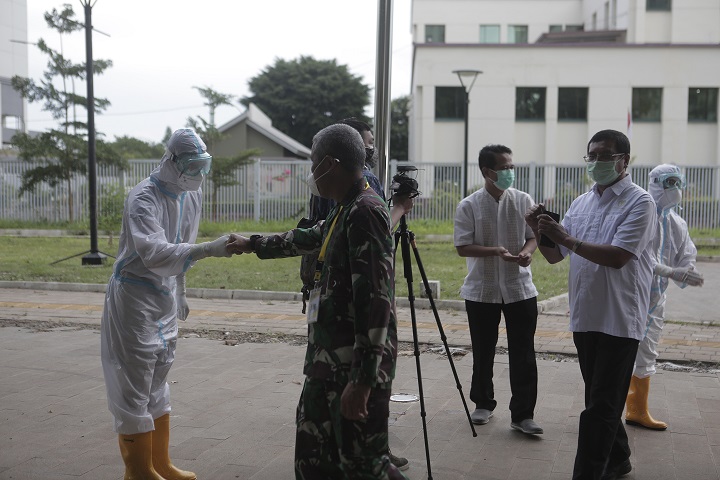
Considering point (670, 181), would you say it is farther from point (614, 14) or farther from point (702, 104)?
point (614, 14)

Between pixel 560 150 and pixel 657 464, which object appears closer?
pixel 657 464

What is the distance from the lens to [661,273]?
18.7 feet

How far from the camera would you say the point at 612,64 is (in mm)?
35781

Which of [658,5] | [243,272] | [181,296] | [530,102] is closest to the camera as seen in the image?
[181,296]

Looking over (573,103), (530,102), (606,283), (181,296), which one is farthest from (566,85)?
(181,296)

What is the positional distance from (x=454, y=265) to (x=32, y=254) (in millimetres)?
9305

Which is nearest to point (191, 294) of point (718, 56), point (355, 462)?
point (355, 462)

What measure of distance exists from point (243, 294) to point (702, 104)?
2976 cm

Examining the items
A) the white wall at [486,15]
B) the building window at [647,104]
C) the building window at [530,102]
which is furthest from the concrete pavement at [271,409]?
the white wall at [486,15]

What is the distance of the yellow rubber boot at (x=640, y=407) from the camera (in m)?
5.79

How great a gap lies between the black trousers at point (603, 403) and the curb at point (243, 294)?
687 centimetres

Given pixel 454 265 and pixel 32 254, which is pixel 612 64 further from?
pixel 32 254

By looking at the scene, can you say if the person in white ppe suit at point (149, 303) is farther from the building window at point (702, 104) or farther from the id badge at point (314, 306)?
the building window at point (702, 104)

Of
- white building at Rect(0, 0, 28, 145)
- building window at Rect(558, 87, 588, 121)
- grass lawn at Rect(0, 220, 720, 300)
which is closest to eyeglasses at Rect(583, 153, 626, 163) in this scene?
grass lawn at Rect(0, 220, 720, 300)
